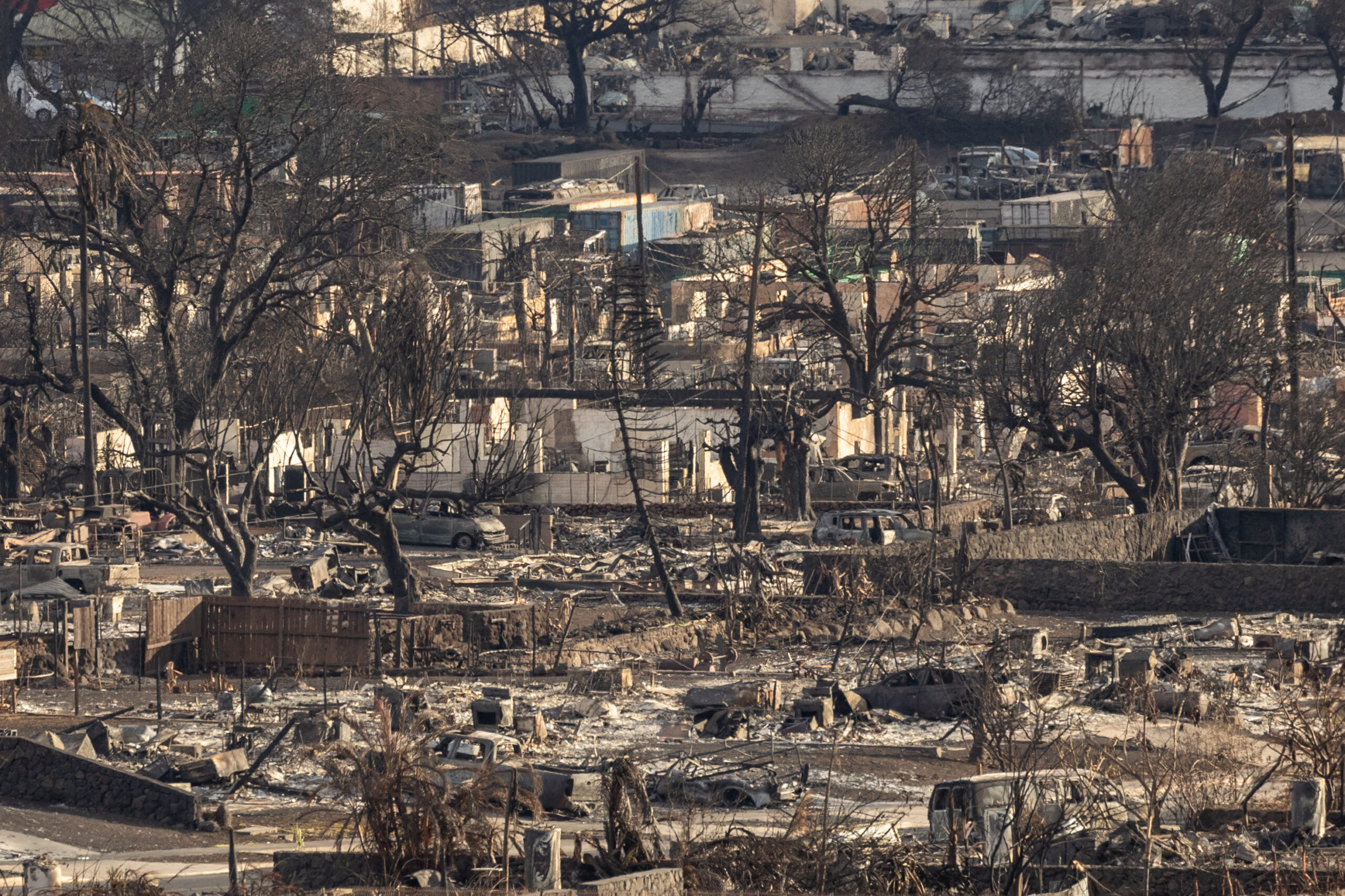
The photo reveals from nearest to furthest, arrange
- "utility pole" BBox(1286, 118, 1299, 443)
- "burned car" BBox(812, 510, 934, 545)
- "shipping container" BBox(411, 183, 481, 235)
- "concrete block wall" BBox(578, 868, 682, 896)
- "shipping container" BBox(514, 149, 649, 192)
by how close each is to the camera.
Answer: "concrete block wall" BBox(578, 868, 682, 896), "burned car" BBox(812, 510, 934, 545), "utility pole" BBox(1286, 118, 1299, 443), "shipping container" BBox(411, 183, 481, 235), "shipping container" BBox(514, 149, 649, 192)

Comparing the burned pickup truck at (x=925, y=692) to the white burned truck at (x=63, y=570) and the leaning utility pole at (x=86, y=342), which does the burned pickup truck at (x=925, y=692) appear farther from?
the leaning utility pole at (x=86, y=342)

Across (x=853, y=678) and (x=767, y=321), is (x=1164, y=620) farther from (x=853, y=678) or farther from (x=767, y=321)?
(x=767, y=321)

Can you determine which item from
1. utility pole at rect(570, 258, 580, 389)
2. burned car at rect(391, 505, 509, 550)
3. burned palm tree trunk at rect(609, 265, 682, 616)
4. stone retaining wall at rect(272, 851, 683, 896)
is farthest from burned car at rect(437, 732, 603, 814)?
utility pole at rect(570, 258, 580, 389)

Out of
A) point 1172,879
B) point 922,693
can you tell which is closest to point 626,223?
point 922,693

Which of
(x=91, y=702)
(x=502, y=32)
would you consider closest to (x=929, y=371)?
(x=91, y=702)

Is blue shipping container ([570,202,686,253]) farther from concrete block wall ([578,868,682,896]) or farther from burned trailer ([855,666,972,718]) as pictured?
concrete block wall ([578,868,682,896])
